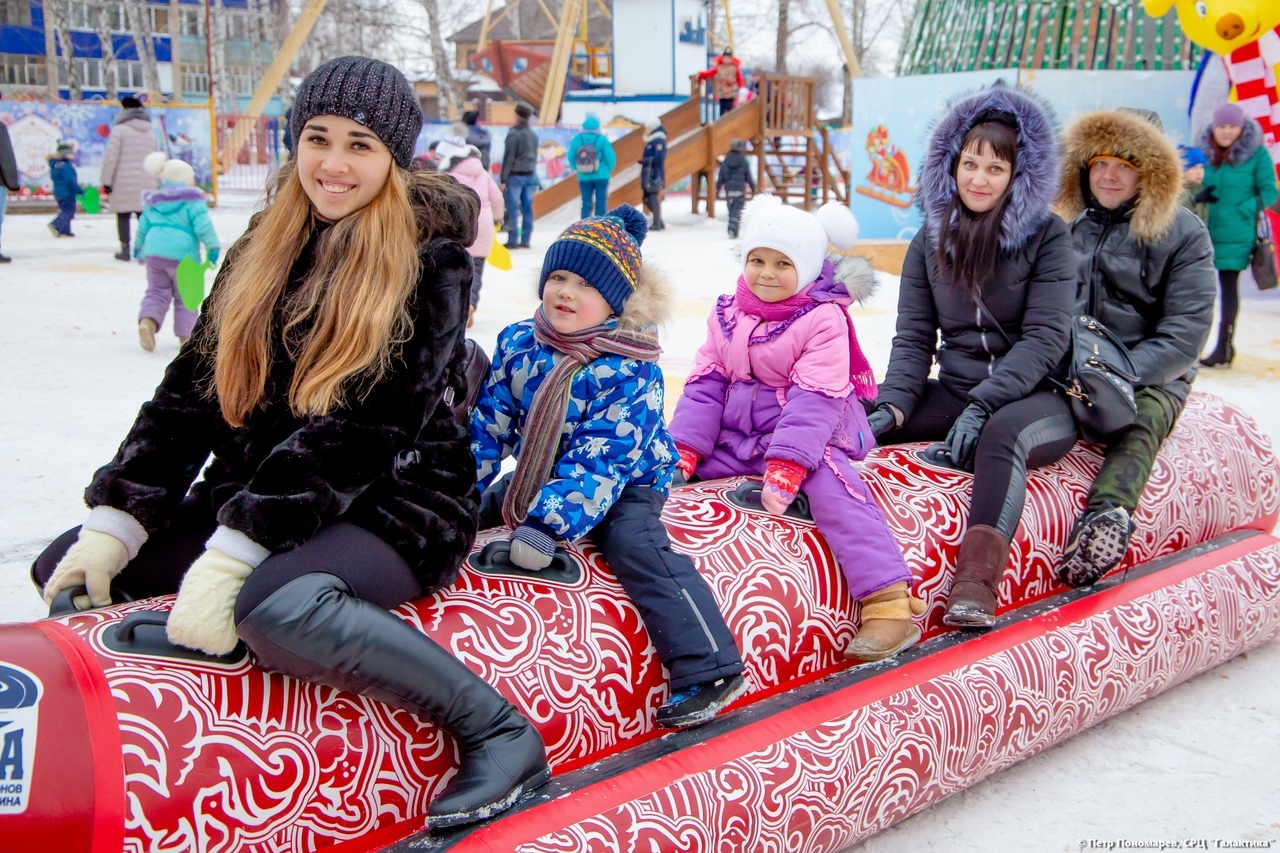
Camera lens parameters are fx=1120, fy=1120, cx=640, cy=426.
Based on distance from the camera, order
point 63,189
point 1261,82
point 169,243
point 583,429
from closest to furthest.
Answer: point 583,429 < point 169,243 < point 1261,82 < point 63,189

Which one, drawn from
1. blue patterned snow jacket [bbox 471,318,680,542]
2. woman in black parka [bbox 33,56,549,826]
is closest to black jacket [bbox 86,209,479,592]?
woman in black parka [bbox 33,56,549,826]

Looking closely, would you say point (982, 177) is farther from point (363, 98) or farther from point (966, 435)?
point (363, 98)

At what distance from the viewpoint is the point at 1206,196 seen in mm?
8109

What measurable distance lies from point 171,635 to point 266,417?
1.50 feet

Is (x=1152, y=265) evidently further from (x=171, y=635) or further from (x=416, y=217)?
(x=171, y=635)

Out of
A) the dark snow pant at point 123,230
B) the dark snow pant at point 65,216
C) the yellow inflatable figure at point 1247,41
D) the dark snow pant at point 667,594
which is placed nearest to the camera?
the dark snow pant at point 667,594

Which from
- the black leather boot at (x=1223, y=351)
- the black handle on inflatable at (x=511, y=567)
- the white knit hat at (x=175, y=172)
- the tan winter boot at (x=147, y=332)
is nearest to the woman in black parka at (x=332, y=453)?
the black handle on inflatable at (x=511, y=567)

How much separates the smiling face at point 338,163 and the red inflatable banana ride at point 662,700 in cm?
80

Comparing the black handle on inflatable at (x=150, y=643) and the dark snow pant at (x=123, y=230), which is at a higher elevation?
the dark snow pant at (x=123, y=230)

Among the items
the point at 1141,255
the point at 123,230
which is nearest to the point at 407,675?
the point at 1141,255

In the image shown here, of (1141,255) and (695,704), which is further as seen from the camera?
(1141,255)

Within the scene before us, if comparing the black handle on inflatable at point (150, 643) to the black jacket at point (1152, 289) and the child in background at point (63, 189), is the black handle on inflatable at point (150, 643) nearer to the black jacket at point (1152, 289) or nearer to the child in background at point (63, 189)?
the black jacket at point (1152, 289)

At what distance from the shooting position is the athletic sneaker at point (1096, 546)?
3195mm

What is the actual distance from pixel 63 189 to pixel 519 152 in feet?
18.4
